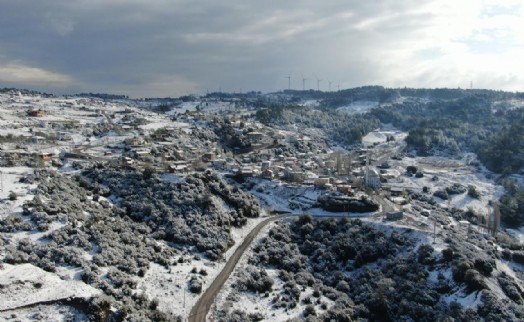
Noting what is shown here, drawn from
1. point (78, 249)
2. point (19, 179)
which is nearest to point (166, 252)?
point (78, 249)

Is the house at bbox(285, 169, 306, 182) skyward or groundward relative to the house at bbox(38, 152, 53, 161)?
groundward

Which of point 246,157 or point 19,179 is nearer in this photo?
point 19,179

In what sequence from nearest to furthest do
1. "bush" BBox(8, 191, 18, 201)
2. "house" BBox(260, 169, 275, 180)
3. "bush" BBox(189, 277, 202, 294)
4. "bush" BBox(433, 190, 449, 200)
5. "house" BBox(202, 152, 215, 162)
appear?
"bush" BBox(189, 277, 202, 294) → "bush" BBox(8, 191, 18, 201) → "house" BBox(260, 169, 275, 180) → "house" BBox(202, 152, 215, 162) → "bush" BBox(433, 190, 449, 200)

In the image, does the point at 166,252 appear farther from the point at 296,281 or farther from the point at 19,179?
the point at 19,179

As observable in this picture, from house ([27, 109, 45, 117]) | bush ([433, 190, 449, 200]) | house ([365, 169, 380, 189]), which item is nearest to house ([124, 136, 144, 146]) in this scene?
house ([27, 109, 45, 117])

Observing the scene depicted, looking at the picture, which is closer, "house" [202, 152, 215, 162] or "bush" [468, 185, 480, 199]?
"house" [202, 152, 215, 162]

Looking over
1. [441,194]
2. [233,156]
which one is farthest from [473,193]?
[233,156]

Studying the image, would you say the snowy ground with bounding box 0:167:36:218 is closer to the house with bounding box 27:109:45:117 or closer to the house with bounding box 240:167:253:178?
the house with bounding box 240:167:253:178

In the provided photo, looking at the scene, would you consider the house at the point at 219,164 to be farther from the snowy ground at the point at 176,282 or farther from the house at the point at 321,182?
the snowy ground at the point at 176,282

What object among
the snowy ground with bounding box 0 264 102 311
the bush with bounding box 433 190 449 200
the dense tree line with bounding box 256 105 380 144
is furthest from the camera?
the dense tree line with bounding box 256 105 380 144
